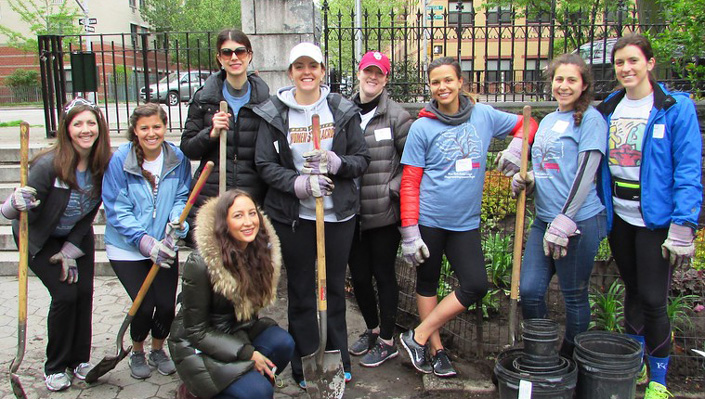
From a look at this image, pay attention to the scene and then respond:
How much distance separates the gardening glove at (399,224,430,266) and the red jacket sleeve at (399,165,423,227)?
0.05 metres

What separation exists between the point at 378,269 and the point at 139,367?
5.60 feet

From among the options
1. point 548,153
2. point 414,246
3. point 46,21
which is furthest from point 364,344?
point 46,21

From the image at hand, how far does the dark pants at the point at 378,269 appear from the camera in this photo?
3.80 m

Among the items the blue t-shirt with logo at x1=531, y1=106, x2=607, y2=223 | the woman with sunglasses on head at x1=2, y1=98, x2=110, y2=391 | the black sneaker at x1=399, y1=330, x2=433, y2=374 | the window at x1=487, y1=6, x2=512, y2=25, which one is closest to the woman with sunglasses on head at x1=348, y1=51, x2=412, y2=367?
the black sneaker at x1=399, y1=330, x2=433, y2=374

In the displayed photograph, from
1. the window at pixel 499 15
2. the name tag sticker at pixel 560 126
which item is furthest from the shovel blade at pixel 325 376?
the window at pixel 499 15

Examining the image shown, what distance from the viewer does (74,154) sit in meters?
3.49

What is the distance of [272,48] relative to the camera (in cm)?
544

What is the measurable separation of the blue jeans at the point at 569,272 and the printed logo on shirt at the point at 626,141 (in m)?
0.32

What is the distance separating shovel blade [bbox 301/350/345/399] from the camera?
→ 3.46m

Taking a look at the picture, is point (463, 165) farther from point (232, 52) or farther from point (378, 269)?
point (232, 52)

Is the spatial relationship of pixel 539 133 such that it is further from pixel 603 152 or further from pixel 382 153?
pixel 382 153

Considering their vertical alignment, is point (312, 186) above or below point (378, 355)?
above

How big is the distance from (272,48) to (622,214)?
3.50 meters

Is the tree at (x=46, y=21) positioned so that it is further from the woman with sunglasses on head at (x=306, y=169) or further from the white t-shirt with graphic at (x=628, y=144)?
the white t-shirt with graphic at (x=628, y=144)
